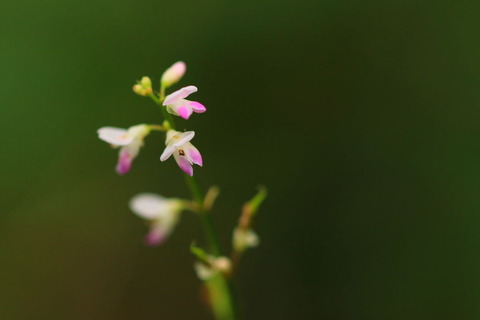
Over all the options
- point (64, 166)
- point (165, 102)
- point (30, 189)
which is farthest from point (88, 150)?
point (165, 102)

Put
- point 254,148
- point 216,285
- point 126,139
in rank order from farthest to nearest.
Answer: point 254,148 → point 216,285 → point 126,139

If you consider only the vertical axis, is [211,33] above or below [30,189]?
above

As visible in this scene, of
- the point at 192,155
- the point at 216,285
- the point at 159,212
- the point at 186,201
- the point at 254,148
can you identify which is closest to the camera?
the point at 192,155

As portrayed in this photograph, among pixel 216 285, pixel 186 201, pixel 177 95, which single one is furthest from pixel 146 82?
pixel 216 285

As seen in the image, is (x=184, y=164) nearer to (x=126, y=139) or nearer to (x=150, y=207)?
(x=126, y=139)

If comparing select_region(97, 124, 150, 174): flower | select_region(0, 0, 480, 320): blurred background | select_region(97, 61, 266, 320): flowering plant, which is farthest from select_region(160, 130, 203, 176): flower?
select_region(0, 0, 480, 320): blurred background

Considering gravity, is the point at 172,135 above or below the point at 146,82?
below

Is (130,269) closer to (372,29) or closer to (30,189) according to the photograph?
(30,189)

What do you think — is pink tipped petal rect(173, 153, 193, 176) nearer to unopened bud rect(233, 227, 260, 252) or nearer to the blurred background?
unopened bud rect(233, 227, 260, 252)
